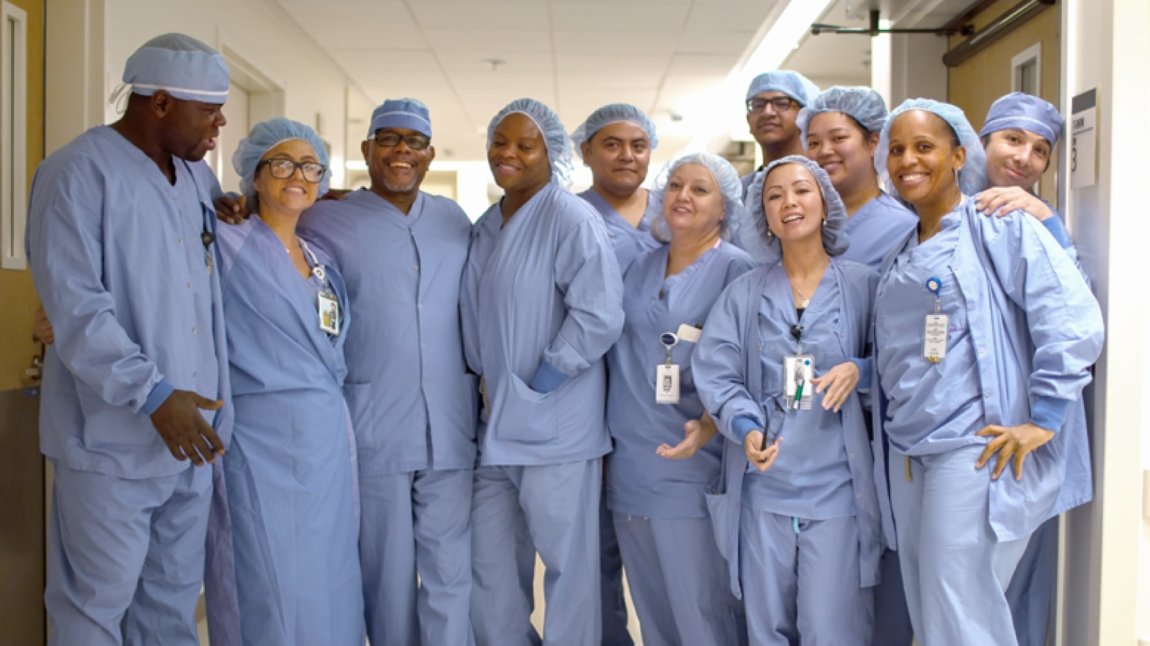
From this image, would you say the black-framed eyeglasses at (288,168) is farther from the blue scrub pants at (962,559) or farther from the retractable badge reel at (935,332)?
the blue scrub pants at (962,559)

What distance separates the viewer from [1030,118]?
226cm

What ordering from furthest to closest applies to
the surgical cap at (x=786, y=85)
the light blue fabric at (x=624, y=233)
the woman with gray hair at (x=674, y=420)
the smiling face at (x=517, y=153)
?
the surgical cap at (x=786, y=85)
the light blue fabric at (x=624, y=233)
the smiling face at (x=517, y=153)
the woman with gray hair at (x=674, y=420)

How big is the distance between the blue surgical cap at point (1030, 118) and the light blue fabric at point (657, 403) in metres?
0.71

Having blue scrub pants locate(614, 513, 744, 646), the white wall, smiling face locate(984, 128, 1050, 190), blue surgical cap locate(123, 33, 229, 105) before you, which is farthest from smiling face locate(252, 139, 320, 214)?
the white wall

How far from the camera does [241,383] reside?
90.6 inches

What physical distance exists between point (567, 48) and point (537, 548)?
382 cm

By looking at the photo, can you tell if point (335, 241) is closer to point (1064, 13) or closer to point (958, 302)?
point (958, 302)

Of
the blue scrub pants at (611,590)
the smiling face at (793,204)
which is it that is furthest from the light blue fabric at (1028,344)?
the blue scrub pants at (611,590)

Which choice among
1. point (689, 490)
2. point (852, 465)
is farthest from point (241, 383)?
point (852, 465)

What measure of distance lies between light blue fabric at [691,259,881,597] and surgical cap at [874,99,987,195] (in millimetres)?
289

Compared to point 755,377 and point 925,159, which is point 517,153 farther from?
point 925,159

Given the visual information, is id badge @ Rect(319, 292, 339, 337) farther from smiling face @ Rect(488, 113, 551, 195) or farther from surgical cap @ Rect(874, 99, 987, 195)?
surgical cap @ Rect(874, 99, 987, 195)

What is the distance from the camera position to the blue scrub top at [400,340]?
98.3 inches

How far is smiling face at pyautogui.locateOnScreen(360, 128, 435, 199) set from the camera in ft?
8.55
